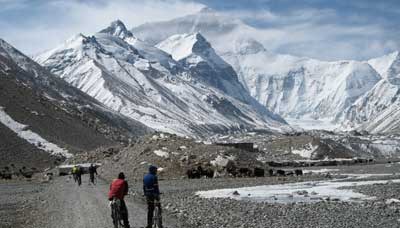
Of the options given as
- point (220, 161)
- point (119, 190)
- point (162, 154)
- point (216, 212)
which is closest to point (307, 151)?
point (220, 161)

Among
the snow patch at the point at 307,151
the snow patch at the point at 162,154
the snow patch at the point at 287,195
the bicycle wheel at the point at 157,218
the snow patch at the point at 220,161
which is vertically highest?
the snow patch at the point at 307,151

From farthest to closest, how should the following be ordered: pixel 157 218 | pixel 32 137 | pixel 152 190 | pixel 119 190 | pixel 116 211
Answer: pixel 32 137, pixel 119 190, pixel 116 211, pixel 157 218, pixel 152 190

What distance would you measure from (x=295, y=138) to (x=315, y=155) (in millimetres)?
16956

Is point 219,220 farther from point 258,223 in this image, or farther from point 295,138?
point 295,138

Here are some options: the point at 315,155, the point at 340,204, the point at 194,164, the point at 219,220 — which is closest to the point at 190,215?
the point at 219,220

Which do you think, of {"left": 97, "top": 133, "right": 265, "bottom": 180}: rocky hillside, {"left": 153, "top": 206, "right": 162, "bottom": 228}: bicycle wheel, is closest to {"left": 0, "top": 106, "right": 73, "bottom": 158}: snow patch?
{"left": 97, "top": 133, "right": 265, "bottom": 180}: rocky hillside

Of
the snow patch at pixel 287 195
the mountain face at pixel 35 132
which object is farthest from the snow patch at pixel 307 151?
the snow patch at pixel 287 195

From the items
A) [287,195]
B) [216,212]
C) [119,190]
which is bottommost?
[216,212]

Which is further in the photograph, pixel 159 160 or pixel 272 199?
pixel 159 160

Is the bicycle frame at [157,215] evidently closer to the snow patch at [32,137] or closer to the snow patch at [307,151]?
the snow patch at [32,137]

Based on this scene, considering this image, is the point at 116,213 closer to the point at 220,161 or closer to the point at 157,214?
the point at 157,214

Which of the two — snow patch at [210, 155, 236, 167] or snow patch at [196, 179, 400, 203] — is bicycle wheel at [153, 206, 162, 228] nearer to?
snow patch at [196, 179, 400, 203]

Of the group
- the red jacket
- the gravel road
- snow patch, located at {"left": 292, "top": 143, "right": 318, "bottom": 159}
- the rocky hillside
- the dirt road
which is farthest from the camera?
snow patch, located at {"left": 292, "top": 143, "right": 318, "bottom": 159}

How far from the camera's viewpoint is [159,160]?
75.8 meters
